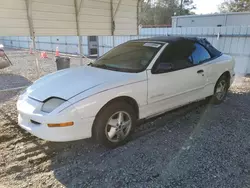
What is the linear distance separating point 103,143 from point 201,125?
6.39ft

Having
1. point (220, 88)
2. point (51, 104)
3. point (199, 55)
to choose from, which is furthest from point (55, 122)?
point (220, 88)

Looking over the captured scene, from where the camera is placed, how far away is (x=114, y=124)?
3178 millimetres

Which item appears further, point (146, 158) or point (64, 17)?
point (64, 17)

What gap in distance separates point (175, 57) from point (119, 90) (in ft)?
4.56

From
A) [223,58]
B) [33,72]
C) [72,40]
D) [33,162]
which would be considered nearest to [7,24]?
[33,162]

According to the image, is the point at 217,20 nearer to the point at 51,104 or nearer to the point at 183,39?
the point at 183,39

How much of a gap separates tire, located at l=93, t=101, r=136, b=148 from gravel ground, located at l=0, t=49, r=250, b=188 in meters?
0.16

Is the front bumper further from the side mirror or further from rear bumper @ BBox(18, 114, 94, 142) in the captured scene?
the side mirror

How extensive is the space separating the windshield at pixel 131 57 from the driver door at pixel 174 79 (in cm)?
18

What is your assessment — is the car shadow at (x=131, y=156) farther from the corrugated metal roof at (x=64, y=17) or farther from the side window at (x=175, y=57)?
the corrugated metal roof at (x=64, y=17)

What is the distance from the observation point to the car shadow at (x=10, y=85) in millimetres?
5855

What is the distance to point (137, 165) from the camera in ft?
9.34

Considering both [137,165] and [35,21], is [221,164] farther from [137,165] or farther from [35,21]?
[35,21]

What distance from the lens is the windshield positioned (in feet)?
11.7
